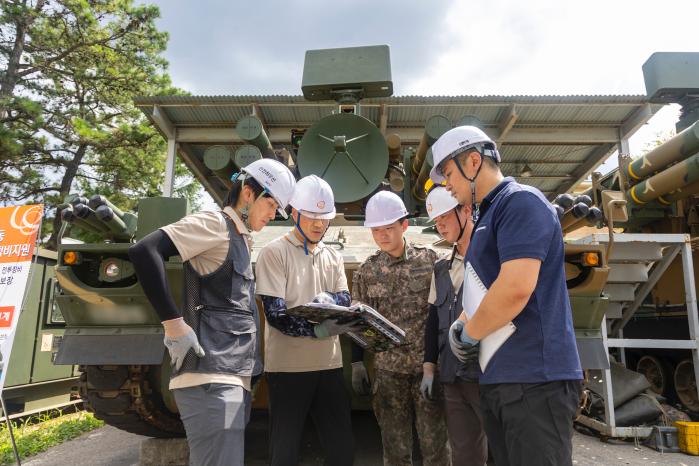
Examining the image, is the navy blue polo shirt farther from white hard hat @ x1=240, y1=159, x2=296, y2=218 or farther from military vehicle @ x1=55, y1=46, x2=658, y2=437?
military vehicle @ x1=55, y1=46, x2=658, y2=437

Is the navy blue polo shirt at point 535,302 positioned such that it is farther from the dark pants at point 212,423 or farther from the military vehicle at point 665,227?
the military vehicle at point 665,227

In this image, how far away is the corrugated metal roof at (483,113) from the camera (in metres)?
9.05

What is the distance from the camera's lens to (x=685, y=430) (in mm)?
5402

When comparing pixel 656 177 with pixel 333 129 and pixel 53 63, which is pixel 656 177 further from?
pixel 53 63

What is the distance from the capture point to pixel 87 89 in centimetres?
1534

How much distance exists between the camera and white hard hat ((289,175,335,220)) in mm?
2758

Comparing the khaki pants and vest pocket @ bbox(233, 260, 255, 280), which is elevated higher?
vest pocket @ bbox(233, 260, 255, 280)

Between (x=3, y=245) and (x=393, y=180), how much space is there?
3.99 m

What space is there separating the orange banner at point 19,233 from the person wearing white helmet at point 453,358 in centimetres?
344

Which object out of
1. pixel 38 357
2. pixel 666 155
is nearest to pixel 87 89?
pixel 38 357

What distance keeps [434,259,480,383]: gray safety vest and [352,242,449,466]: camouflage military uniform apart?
185 mm

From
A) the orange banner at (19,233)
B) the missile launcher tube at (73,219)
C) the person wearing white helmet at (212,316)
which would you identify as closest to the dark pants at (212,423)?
the person wearing white helmet at (212,316)

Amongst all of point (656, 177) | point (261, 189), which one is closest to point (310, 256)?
point (261, 189)

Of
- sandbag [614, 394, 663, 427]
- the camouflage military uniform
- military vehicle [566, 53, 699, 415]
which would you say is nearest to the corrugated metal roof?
military vehicle [566, 53, 699, 415]
